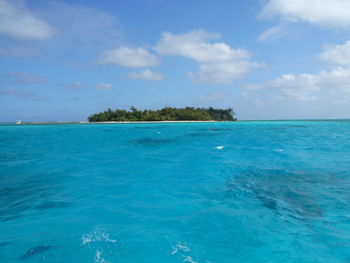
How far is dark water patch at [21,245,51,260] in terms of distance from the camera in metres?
3.72

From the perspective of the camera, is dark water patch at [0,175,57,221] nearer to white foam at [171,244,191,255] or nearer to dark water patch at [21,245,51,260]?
dark water patch at [21,245,51,260]

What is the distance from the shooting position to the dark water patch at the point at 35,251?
Result: 12.2 feet

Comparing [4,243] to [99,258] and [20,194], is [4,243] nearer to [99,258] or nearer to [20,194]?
[99,258]

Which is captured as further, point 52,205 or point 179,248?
point 52,205

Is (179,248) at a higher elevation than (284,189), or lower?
lower

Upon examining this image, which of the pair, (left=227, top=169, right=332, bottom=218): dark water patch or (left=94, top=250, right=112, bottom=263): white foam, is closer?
(left=94, top=250, right=112, bottom=263): white foam

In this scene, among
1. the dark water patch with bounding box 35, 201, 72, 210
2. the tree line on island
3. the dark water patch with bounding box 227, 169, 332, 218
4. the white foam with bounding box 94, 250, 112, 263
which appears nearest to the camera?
the white foam with bounding box 94, 250, 112, 263

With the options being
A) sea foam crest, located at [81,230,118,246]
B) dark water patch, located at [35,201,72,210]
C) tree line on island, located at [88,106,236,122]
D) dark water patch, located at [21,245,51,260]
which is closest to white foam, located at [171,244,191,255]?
sea foam crest, located at [81,230,118,246]

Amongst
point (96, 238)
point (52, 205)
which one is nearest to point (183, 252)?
point (96, 238)

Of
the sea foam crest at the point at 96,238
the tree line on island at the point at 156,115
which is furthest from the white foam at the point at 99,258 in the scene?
the tree line on island at the point at 156,115

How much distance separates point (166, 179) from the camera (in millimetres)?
8273

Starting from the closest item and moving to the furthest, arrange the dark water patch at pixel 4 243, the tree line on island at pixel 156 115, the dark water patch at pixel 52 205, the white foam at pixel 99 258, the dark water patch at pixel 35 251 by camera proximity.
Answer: the white foam at pixel 99 258, the dark water patch at pixel 35 251, the dark water patch at pixel 4 243, the dark water patch at pixel 52 205, the tree line on island at pixel 156 115

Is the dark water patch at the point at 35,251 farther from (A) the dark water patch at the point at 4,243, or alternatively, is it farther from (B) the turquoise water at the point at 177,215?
(A) the dark water patch at the point at 4,243

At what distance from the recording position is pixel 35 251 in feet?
12.6
